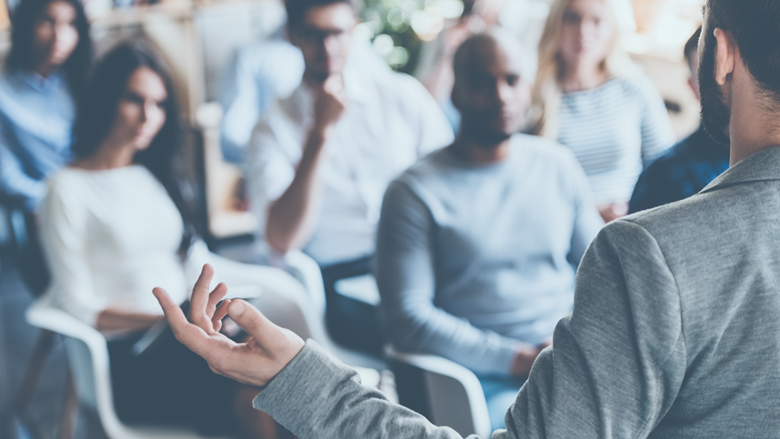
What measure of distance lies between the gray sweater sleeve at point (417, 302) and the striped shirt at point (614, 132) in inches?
31.6

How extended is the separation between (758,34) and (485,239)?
0.99 meters

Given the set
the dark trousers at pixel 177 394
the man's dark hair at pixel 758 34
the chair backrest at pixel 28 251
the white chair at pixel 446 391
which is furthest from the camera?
the chair backrest at pixel 28 251

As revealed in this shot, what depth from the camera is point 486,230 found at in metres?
1.49

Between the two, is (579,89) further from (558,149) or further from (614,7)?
(558,149)

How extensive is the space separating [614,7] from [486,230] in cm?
115

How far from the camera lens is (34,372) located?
2145mm

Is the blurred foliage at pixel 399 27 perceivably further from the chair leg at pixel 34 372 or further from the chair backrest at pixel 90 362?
the chair backrest at pixel 90 362

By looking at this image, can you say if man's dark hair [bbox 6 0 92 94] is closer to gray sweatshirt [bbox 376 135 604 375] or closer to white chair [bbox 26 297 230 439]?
white chair [bbox 26 297 230 439]

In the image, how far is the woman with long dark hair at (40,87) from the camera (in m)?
2.51

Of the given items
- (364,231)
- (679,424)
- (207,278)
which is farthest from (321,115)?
(679,424)

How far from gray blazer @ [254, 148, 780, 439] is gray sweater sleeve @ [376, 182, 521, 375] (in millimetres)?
882

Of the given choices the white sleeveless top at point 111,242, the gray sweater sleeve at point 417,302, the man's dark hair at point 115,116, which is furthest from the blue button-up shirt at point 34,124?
the gray sweater sleeve at point 417,302

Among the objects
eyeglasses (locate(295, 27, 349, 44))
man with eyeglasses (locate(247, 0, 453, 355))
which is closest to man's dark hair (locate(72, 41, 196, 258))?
man with eyeglasses (locate(247, 0, 453, 355))

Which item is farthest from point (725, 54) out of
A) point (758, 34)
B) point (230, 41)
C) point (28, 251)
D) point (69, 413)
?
point (230, 41)
